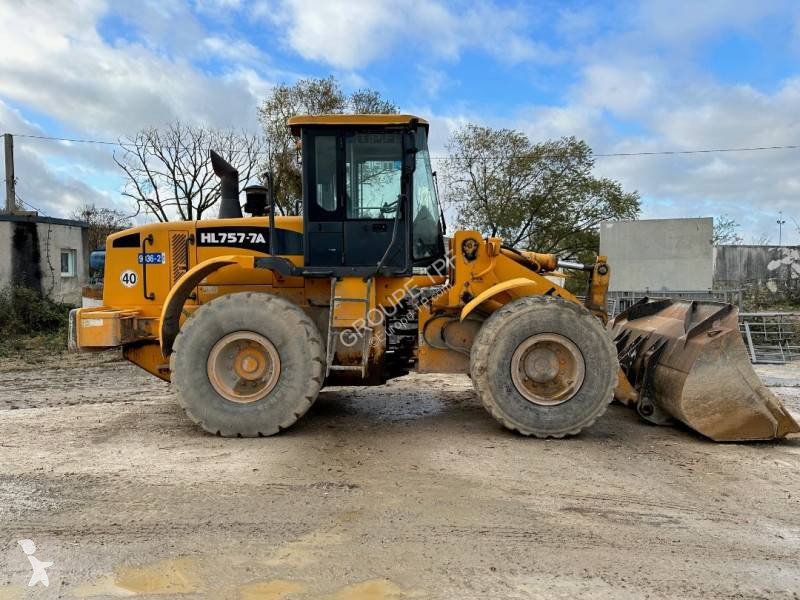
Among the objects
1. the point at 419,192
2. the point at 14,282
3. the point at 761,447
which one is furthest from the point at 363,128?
the point at 14,282

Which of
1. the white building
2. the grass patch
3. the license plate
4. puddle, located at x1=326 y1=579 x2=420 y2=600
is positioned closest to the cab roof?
the license plate

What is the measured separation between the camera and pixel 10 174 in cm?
2020

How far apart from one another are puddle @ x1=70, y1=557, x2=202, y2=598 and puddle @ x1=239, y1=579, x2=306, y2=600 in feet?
0.83

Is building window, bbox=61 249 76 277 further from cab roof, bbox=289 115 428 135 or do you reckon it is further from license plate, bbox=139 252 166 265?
cab roof, bbox=289 115 428 135

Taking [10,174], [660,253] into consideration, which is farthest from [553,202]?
[10,174]

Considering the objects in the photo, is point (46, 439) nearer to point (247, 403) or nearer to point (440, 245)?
point (247, 403)

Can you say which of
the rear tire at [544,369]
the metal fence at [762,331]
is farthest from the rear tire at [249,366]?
the metal fence at [762,331]

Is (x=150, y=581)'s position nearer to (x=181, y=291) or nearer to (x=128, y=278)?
(x=181, y=291)

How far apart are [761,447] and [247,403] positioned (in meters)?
4.63

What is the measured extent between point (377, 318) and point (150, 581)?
3.28 meters

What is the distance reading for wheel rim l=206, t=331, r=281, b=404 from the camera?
550 cm

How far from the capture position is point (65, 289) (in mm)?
19031

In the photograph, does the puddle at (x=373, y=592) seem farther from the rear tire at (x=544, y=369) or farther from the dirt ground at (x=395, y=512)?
the rear tire at (x=544, y=369)

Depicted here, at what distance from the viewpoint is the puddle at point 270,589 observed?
9.17 feet
